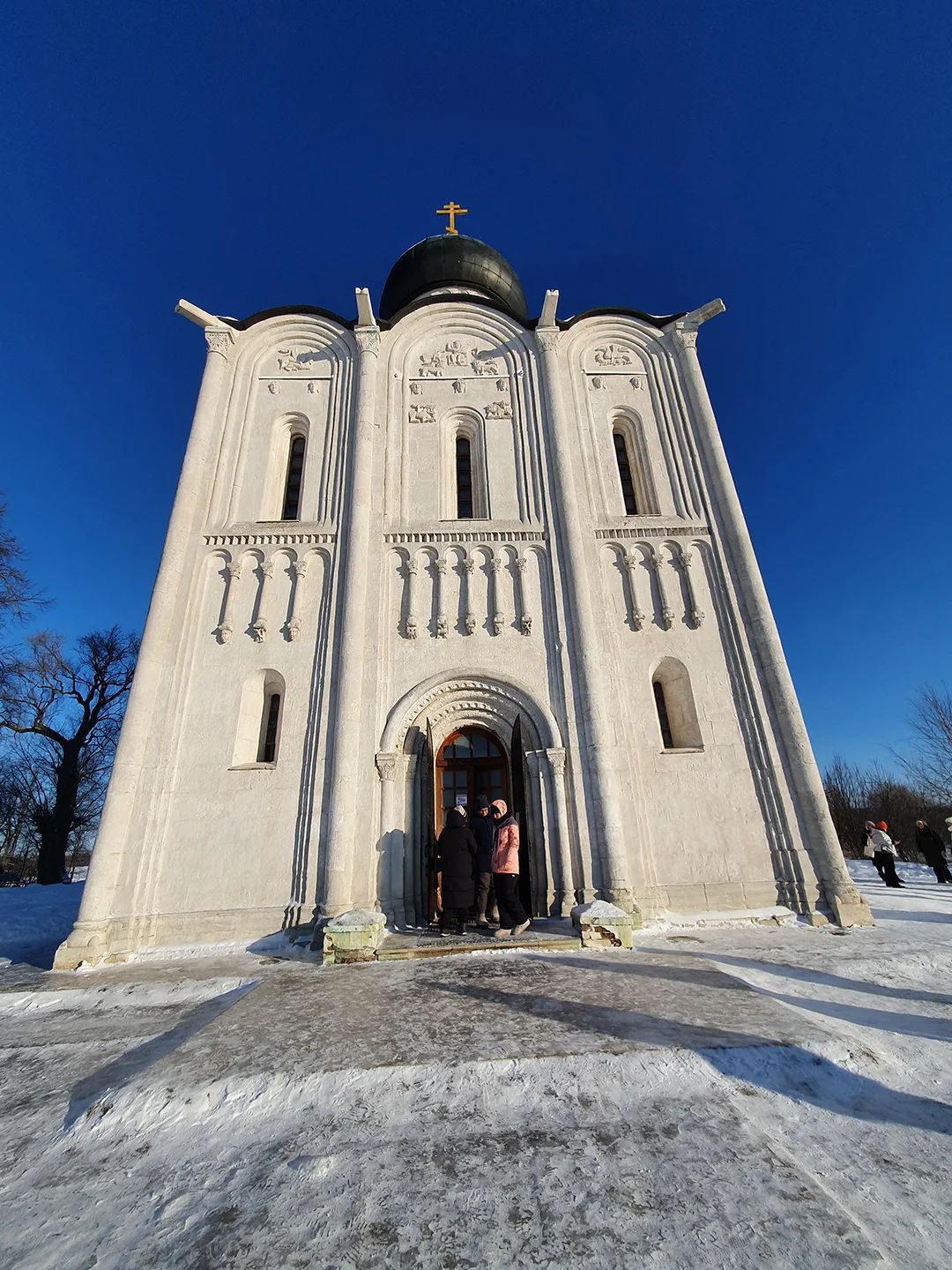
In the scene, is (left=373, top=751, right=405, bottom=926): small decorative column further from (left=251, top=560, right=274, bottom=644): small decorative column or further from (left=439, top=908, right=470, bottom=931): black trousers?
(left=251, top=560, right=274, bottom=644): small decorative column

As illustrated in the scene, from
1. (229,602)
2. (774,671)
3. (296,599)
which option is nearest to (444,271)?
(296,599)

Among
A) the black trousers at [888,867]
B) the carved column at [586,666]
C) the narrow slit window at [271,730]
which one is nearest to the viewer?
the carved column at [586,666]

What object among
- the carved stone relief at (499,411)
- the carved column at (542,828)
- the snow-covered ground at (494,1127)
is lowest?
the snow-covered ground at (494,1127)

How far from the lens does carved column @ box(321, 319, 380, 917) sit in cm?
736

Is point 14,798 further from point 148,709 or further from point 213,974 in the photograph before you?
point 213,974

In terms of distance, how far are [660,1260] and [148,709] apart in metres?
8.36

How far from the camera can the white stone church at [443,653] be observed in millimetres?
7449

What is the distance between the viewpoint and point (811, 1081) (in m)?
2.67

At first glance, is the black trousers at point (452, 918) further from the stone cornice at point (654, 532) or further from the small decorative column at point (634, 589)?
the stone cornice at point (654, 532)

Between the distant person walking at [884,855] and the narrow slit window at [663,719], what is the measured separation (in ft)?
25.3

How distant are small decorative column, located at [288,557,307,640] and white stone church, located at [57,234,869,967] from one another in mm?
63

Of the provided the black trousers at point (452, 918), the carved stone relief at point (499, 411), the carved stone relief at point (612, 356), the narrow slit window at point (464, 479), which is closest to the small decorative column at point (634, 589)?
the narrow slit window at point (464, 479)

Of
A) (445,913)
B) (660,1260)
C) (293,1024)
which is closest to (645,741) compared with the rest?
(445,913)

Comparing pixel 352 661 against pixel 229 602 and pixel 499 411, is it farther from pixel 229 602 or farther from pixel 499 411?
pixel 499 411
